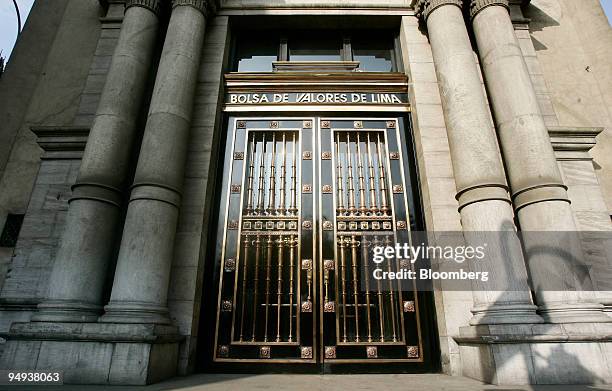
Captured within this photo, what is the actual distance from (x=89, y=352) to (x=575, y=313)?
22.0ft

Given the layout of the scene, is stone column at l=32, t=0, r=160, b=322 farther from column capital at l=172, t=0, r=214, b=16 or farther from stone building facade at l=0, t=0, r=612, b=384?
column capital at l=172, t=0, r=214, b=16

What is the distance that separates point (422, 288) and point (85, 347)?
5426 millimetres

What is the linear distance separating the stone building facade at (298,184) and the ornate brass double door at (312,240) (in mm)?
40

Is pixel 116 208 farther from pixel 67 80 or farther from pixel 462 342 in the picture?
pixel 462 342

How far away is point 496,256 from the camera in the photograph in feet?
17.8

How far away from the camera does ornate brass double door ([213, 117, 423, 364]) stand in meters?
6.23

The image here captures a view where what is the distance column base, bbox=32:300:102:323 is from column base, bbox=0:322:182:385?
0.15 m

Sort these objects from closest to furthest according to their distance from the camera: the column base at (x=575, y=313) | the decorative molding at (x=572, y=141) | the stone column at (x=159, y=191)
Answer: the column base at (x=575, y=313) < the stone column at (x=159, y=191) < the decorative molding at (x=572, y=141)

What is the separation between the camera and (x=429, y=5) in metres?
7.74

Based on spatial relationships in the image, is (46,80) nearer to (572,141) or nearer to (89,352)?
(89,352)

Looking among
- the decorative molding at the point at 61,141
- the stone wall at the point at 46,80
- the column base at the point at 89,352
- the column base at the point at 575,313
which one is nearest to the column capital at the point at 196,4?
the stone wall at the point at 46,80

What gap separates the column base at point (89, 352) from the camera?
462 centimetres

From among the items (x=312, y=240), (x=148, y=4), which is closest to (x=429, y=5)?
(x=312, y=240)

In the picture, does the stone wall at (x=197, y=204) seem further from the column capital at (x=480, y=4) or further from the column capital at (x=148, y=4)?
the column capital at (x=480, y=4)
